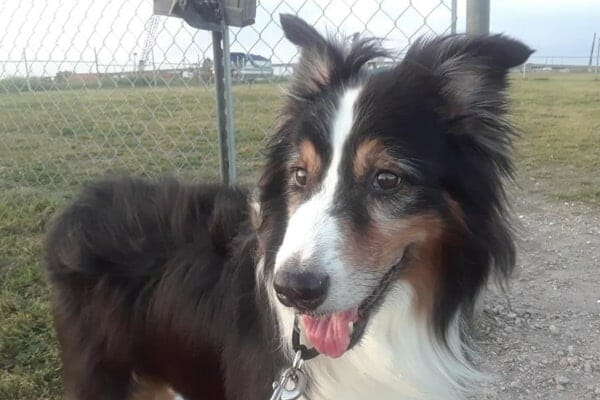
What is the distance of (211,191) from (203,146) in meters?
3.49

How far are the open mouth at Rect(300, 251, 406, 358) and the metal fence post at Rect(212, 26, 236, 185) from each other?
1878 millimetres

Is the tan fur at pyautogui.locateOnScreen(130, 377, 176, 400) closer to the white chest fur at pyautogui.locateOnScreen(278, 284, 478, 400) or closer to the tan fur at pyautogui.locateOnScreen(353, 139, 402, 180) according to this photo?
the white chest fur at pyautogui.locateOnScreen(278, 284, 478, 400)

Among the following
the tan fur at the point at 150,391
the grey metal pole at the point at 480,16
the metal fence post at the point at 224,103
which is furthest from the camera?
the metal fence post at the point at 224,103

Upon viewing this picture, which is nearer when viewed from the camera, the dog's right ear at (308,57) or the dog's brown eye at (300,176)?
the dog's brown eye at (300,176)

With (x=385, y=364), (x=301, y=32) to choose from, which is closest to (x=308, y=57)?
(x=301, y=32)

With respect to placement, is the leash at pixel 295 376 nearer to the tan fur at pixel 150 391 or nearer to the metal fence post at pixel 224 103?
the tan fur at pixel 150 391

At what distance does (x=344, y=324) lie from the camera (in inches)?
85.0

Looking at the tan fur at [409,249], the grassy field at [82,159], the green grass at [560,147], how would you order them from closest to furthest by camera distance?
the tan fur at [409,249] < the grassy field at [82,159] < the green grass at [560,147]

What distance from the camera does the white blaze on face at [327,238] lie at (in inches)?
77.2

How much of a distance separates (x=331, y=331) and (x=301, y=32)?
1.22 metres

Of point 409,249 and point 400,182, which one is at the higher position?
point 400,182

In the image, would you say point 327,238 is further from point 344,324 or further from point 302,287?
point 344,324

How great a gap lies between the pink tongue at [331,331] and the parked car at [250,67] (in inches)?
85.9

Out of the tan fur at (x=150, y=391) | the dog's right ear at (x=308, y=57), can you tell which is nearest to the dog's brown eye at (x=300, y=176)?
the dog's right ear at (x=308, y=57)
